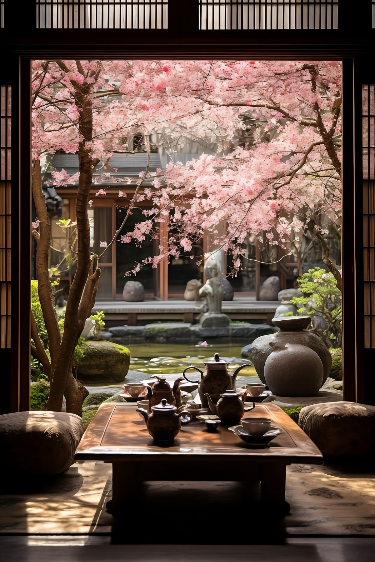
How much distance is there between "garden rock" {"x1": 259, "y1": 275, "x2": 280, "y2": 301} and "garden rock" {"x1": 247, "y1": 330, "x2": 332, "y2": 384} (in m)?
6.19

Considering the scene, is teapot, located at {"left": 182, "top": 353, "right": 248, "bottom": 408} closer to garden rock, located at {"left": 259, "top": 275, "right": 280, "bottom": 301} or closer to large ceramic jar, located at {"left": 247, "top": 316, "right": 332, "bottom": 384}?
large ceramic jar, located at {"left": 247, "top": 316, "right": 332, "bottom": 384}

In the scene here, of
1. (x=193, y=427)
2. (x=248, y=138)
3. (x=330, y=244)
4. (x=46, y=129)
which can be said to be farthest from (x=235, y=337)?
(x=193, y=427)

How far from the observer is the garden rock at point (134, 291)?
48.1ft

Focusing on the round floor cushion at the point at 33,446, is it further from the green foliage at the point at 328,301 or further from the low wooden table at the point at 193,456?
the green foliage at the point at 328,301

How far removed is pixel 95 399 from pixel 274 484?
16.6 feet

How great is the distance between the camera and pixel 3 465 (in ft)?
13.0

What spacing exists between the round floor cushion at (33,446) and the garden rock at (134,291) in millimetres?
10544

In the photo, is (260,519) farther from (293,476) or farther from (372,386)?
(372,386)

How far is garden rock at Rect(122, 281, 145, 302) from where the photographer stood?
14648 mm

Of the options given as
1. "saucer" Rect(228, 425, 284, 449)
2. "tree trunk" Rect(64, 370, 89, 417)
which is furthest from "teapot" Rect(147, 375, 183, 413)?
"tree trunk" Rect(64, 370, 89, 417)

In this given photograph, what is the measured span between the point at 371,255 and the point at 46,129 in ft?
14.9

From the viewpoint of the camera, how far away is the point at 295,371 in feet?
25.5

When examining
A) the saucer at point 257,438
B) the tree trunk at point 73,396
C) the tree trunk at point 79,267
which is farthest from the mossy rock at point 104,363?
the saucer at point 257,438

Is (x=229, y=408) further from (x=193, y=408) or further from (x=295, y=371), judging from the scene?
(x=295, y=371)
